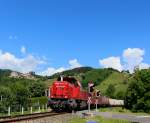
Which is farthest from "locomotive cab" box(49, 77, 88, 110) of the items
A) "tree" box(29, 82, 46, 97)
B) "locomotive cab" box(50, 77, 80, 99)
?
"tree" box(29, 82, 46, 97)

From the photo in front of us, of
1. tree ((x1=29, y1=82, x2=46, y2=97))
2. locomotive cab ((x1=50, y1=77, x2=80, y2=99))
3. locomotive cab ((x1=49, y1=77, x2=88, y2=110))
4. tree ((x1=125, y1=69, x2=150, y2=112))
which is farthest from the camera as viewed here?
tree ((x1=29, y1=82, x2=46, y2=97))

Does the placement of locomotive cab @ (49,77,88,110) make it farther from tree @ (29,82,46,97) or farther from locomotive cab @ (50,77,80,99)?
tree @ (29,82,46,97)

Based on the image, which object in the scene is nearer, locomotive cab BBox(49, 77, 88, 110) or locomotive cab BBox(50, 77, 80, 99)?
locomotive cab BBox(49, 77, 88, 110)

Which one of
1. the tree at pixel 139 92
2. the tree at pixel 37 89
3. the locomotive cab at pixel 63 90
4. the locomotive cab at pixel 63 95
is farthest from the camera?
the tree at pixel 37 89

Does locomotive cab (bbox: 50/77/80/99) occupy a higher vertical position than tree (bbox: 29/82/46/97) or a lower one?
lower

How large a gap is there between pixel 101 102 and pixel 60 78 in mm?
28449

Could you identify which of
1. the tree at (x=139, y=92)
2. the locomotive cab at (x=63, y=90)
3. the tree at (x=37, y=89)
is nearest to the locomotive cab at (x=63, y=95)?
the locomotive cab at (x=63, y=90)

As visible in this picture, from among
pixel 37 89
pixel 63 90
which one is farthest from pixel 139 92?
pixel 37 89

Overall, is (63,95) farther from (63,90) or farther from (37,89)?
(37,89)

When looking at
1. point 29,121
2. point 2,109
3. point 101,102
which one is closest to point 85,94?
point 2,109

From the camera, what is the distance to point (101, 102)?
260 ft

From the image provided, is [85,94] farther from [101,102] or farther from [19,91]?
[101,102]

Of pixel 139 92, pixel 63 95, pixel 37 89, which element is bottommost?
pixel 63 95

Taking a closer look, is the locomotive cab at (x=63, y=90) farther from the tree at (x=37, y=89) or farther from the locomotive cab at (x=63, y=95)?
the tree at (x=37, y=89)
